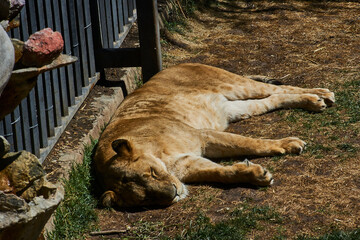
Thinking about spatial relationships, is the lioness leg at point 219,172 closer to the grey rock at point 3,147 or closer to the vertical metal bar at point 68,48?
the vertical metal bar at point 68,48

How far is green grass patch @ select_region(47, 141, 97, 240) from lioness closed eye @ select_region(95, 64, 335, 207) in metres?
0.17

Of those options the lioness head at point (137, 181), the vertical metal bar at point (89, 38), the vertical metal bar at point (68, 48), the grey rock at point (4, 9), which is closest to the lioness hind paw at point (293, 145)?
the lioness head at point (137, 181)

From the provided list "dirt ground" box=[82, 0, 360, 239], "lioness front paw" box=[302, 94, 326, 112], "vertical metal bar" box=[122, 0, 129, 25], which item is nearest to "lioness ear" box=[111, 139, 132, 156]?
"dirt ground" box=[82, 0, 360, 239]

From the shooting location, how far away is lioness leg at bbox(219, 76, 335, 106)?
6802 millimetres

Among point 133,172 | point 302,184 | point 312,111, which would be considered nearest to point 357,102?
point 312,111

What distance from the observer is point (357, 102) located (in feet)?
22.2

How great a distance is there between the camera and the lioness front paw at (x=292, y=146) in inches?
222

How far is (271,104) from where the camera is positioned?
6.86 meters

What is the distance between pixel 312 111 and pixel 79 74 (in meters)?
2.63

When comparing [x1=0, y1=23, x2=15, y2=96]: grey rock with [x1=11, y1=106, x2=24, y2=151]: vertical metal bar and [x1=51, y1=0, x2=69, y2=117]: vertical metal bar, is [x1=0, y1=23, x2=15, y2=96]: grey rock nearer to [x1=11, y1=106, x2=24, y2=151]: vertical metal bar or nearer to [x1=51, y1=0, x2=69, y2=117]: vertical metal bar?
[x1=11, y1=106, x2=24, y2=151]: vertical metal bar

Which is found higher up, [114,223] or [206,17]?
[206,17]

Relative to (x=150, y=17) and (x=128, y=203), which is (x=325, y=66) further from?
(x=128, y=203)

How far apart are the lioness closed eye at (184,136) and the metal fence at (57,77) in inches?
21.0

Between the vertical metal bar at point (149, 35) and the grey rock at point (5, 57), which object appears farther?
the vertical metal bar at point (149, 35)
